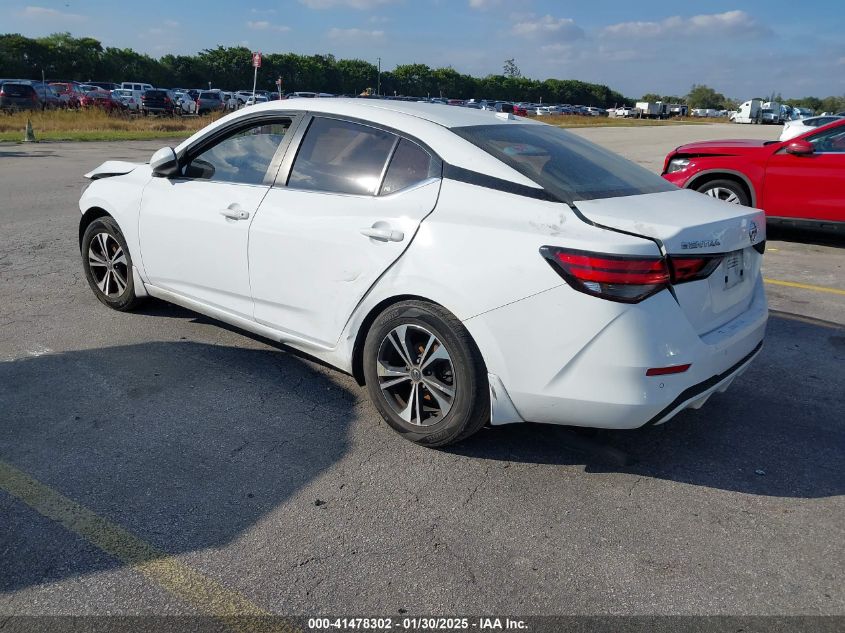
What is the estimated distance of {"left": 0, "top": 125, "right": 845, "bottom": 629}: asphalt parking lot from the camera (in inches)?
104

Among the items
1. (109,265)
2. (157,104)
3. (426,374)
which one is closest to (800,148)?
(426,374)

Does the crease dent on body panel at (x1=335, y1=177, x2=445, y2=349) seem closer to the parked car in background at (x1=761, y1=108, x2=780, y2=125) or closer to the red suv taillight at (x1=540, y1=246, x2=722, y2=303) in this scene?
the red suv taillight at (x1=540, y1=246, x2=722, y2=303)

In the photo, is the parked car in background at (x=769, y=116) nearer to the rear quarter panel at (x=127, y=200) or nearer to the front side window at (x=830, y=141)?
the front side window at (x=830, y=141)

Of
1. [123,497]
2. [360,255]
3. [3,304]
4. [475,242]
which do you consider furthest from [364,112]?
[3,304]

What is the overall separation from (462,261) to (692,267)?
101 centimetres

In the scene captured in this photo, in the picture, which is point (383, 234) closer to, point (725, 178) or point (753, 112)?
point (725, 178)

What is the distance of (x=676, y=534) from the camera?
3.05 metres

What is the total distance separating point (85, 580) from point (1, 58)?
80543 mm

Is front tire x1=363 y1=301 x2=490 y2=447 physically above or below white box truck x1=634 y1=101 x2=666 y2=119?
below

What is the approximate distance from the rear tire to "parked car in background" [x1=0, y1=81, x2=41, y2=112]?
107 feet

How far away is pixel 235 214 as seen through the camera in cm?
434

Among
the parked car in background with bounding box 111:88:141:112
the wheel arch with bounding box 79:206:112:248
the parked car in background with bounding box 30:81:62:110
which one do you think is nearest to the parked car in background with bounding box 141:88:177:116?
the parked car in background with bounding box 111:88:141:112

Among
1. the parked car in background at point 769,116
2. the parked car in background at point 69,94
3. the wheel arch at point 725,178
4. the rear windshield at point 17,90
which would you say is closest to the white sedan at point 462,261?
the wheel arch at point 725,178

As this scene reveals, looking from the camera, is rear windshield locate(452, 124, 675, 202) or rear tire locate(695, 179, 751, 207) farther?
rear tire locate(695, 179, 751, 207)
